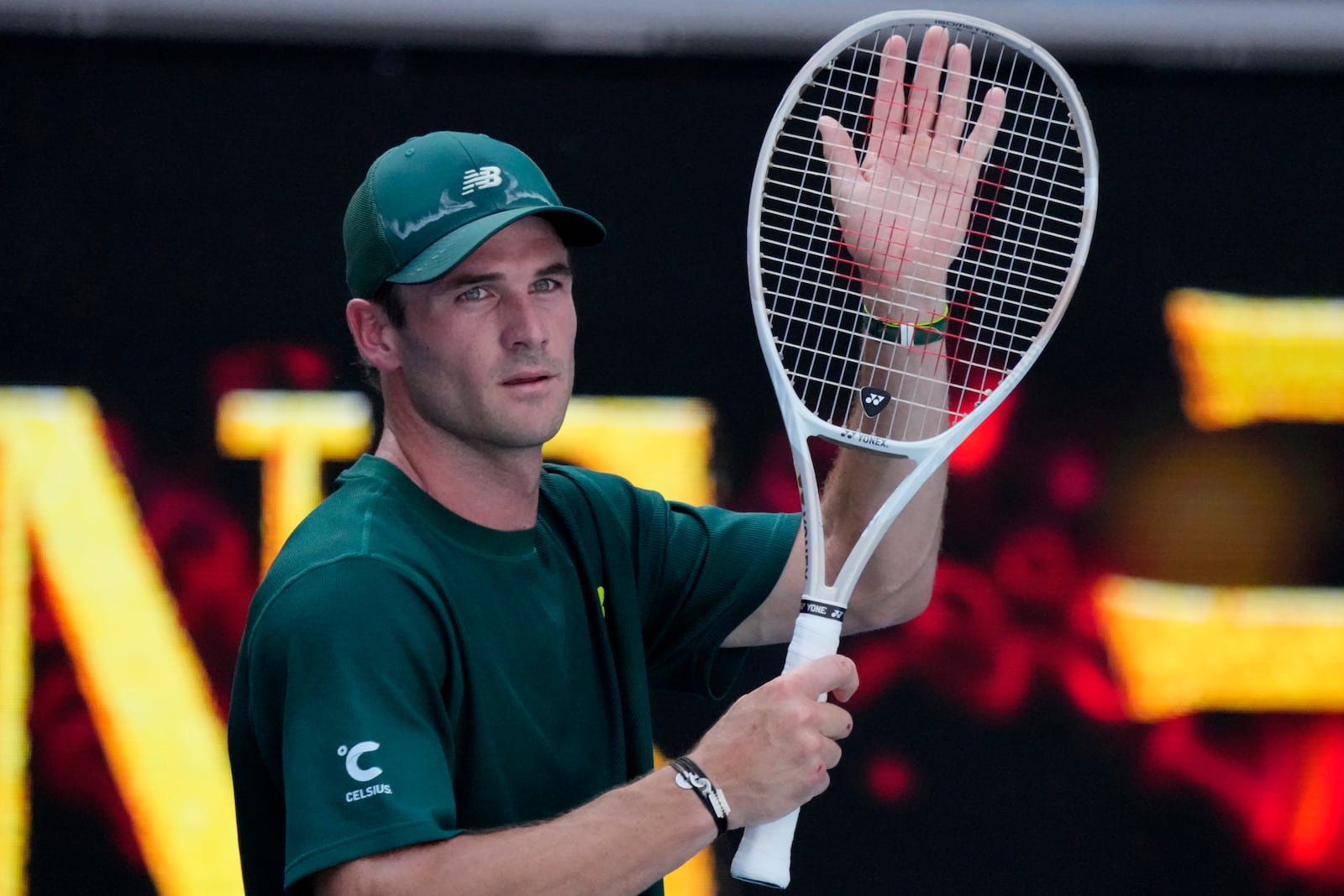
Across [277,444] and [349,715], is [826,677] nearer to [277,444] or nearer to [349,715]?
[349,715]

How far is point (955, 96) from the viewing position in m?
2.07

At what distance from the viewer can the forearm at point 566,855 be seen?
1.55 m

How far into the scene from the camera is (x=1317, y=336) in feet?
9.87

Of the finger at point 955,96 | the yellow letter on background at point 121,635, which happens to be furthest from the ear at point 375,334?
the yellow letter on background at point 121,635

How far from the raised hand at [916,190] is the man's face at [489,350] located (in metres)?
0.45

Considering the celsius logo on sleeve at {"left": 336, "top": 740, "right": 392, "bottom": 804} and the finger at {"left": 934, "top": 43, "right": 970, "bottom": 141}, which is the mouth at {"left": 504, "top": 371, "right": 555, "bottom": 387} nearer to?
the celsius logo on sleeve at {"left": 336, "top": 740, "right": 392, "bottom": 804}

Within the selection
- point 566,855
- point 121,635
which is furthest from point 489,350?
point 121,635

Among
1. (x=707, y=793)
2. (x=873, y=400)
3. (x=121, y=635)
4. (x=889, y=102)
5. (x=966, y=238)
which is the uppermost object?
(x=889, y=102)

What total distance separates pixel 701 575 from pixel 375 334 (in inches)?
22.0

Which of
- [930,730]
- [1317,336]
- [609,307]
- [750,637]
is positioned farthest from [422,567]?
[1317,336]

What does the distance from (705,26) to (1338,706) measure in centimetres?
174

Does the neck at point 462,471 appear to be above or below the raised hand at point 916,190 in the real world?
below

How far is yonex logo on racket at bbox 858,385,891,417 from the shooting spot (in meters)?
2.03

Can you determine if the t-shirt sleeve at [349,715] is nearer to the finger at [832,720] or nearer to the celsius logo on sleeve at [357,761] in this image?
the celsius logo on sleeve at [357,761]
